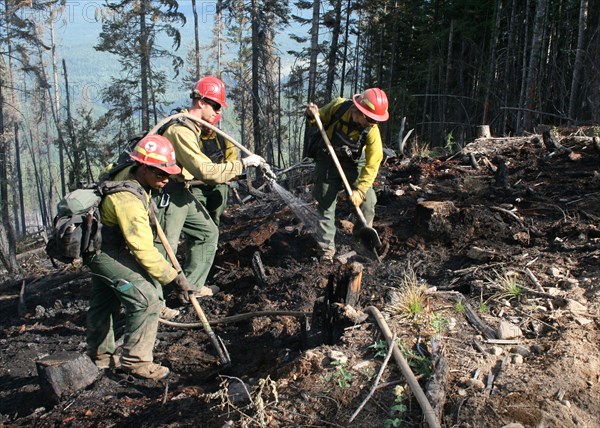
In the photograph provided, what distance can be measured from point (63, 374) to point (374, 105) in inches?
150

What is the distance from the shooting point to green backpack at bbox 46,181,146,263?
3.78m

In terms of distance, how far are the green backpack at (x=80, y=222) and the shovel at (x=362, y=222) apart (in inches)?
89.8

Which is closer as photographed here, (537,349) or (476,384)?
(476,384)

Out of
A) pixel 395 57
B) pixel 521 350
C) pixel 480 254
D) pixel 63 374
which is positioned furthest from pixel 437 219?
pixel 395 57

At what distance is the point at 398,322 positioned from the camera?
148 inches

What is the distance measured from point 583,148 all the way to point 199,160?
6.41 metres

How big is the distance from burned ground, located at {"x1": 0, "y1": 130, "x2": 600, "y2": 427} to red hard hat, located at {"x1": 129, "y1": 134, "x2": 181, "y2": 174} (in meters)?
1.70

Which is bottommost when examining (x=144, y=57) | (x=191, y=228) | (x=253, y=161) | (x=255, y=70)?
(x=191, y=228)

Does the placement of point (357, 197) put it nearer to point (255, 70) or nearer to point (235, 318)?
point (235, 318)

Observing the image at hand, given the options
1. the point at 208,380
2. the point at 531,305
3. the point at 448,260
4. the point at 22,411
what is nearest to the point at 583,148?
the point at 448,260

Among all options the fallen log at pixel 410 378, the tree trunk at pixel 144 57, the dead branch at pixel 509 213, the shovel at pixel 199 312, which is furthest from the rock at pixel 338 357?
the tree trunk at pixel 144 57

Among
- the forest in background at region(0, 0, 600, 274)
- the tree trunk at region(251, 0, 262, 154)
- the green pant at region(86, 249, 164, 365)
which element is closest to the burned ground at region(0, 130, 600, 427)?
the green pant at region(86, 249, 164, 365)

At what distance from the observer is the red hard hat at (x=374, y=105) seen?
5.09m

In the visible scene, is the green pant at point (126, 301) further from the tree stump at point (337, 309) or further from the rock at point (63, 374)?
the tree stump at point (337, 309)
